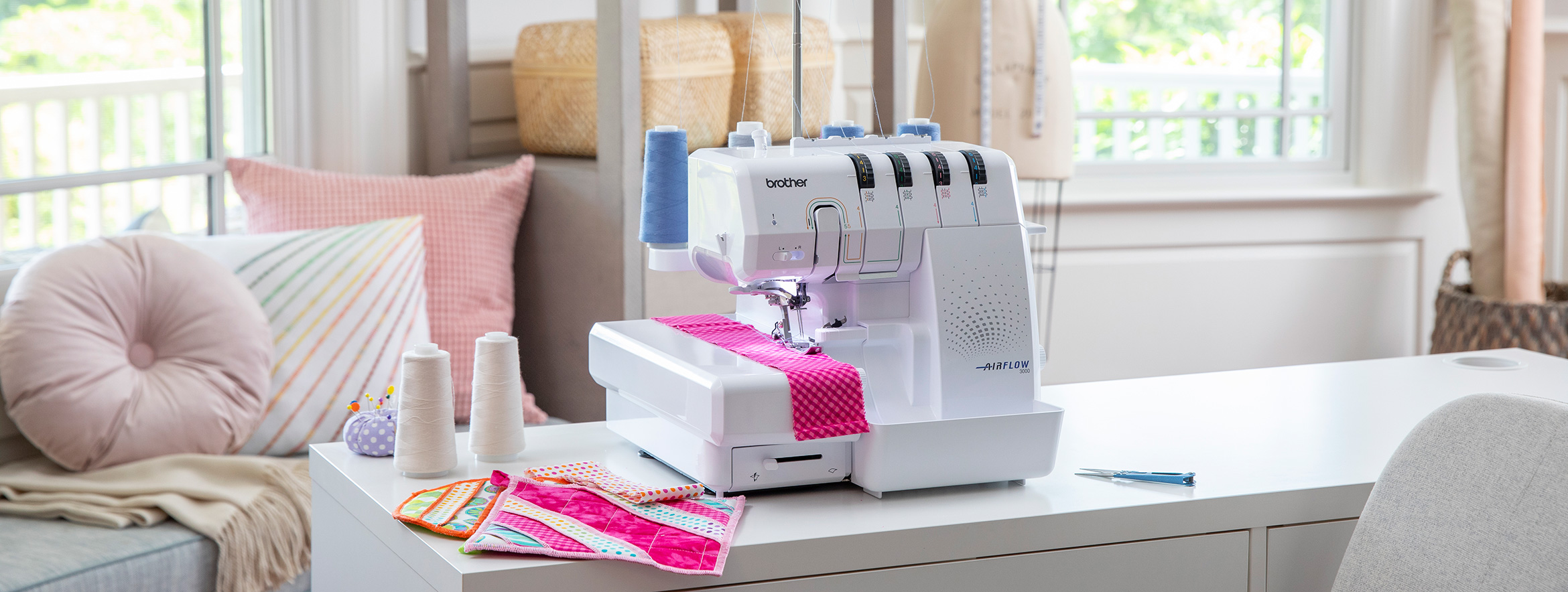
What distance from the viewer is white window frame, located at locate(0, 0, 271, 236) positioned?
2.29m

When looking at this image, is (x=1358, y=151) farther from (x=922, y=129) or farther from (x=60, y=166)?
(x=60, y=166)

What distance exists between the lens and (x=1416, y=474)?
1143mm

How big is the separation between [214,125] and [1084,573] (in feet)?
6.23

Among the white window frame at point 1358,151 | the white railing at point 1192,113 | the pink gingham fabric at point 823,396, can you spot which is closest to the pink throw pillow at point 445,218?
the pink gingham fabric at point 823,396

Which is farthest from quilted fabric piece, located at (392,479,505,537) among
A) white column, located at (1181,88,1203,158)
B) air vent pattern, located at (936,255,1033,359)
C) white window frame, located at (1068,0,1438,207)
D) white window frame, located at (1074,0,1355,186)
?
white column, located at (1181,88,1203,158)

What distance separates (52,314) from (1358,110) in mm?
3140

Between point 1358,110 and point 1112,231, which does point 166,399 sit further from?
point 1358,110

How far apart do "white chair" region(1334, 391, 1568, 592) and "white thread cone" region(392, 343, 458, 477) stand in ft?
2.82

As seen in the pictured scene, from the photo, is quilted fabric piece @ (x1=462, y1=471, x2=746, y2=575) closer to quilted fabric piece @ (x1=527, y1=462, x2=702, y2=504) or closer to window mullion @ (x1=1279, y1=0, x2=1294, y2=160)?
quilted fabric piece @ (x1=527, y1=462, x2=702, y2=504)

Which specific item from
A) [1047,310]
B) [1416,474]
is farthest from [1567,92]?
[1416,474]

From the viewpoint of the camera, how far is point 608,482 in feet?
4.07

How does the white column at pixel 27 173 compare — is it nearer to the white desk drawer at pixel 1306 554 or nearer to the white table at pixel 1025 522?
the white table at pixel 1025 522

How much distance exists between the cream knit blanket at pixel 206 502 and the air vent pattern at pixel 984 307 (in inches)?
41.8

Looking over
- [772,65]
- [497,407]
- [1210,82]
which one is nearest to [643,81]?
[772,65]
